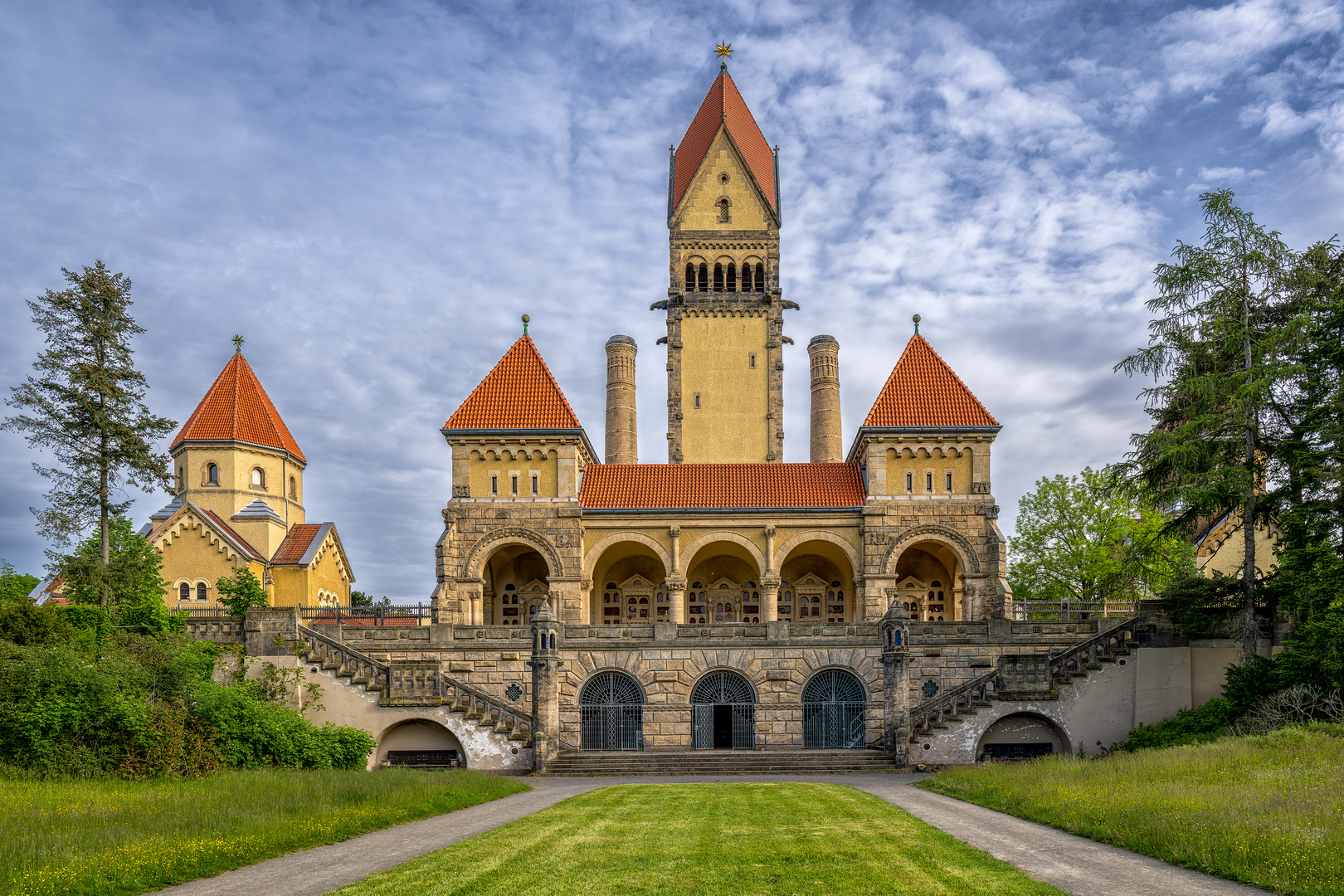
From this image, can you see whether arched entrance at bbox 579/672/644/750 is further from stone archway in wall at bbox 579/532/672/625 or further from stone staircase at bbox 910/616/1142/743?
stone archway in wall at bbox 579/532/672/625

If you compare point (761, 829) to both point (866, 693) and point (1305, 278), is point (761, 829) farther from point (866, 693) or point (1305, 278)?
point (1305, 278)

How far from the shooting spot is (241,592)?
36719mm

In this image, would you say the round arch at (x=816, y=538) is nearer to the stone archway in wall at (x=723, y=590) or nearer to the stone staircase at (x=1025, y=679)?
the stone archway in wall at (x=723, y=590)

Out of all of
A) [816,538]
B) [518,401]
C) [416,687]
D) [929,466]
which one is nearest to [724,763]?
[416,687]

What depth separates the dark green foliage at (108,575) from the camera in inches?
1148

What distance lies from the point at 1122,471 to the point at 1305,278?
272 inches

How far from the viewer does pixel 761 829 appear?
14.5 meters

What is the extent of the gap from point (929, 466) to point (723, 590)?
972 centimetres

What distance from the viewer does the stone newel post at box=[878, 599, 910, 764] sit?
1038 inches

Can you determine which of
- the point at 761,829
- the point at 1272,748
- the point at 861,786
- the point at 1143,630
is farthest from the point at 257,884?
the point at 1143,630

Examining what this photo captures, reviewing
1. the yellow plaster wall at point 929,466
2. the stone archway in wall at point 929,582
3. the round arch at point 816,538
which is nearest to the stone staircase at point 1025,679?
the round arch at point 816,538

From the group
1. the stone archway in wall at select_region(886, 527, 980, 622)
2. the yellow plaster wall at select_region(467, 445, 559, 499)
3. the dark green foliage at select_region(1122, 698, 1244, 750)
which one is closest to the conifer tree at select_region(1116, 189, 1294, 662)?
the dark green foliage at select_region(1122, 698, 1244, 750)

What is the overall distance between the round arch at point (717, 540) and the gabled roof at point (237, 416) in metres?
22.3

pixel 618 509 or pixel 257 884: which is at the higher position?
pixel 618 509
